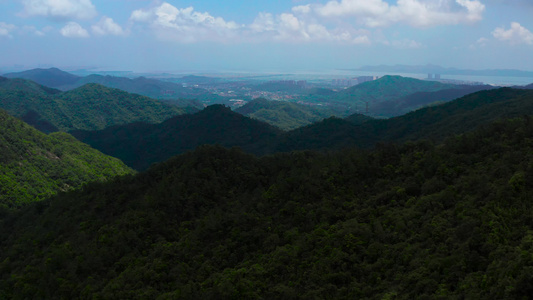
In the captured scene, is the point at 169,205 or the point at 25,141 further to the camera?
the point at 25,141

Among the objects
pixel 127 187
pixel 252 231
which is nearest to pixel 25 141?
pixel 127 187

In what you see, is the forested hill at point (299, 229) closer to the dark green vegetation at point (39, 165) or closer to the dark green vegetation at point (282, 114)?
the dark green vegetation at point (39, 165)

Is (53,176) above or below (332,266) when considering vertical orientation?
below

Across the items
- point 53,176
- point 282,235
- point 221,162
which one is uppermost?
point 221,162

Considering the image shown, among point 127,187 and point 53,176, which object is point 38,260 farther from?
point 53,176

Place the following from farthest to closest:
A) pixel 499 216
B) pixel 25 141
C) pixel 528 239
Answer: pixel 25 141 < pixel 499 216 < pixel 528 239

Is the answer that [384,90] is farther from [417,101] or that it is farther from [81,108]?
[81,108]
